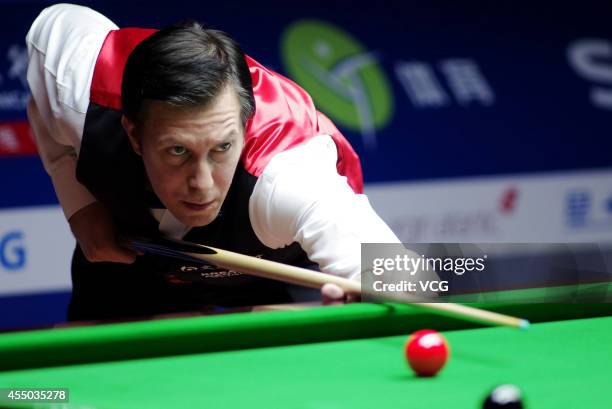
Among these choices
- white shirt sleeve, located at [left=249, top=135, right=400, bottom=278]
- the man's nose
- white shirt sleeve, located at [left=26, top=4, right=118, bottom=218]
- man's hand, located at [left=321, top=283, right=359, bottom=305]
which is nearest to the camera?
man's hand, located at [left=321, top=283, right=359, bottom=305]

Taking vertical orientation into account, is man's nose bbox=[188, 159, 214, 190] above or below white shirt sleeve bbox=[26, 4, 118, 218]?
below

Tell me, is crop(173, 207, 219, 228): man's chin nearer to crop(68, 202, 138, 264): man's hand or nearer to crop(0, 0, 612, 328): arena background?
crop(68, 202, 138, 264): man's hand

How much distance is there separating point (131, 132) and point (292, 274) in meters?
0.61

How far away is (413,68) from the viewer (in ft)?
17.1

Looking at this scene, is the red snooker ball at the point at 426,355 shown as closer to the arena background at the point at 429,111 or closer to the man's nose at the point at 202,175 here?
the man's nose at the point at 202,175

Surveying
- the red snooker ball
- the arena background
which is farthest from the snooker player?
the arena background

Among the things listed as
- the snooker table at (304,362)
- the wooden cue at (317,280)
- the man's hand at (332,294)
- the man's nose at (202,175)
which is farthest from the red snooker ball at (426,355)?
the man's nose at (202,175)

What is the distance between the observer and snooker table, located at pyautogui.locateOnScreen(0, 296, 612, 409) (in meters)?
1.78

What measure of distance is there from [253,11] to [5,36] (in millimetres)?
1131

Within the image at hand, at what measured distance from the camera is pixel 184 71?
2520 mm

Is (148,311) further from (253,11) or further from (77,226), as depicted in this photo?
(253,11)

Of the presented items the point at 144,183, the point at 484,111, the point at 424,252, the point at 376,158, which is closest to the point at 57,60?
the point at 144,183

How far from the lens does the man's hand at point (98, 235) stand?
3037mm

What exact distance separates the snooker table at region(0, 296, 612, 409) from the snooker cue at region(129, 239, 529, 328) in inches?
2.0
